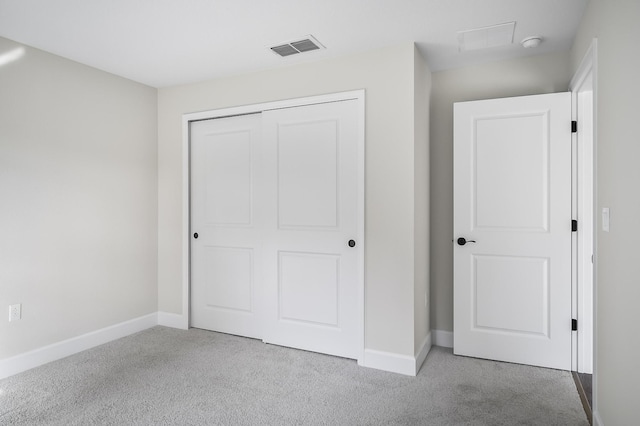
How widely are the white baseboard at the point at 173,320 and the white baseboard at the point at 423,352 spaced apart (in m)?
2.28

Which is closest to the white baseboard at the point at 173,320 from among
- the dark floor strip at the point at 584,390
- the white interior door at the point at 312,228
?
the white interior door at the point at 312,228

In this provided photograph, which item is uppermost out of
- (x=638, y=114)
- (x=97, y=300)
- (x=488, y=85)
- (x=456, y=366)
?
(x=488, y=85)

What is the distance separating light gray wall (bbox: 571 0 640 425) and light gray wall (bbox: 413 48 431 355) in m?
1.14

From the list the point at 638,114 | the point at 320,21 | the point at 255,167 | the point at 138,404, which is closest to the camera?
the point at 638,114

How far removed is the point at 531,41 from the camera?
2.81 meters

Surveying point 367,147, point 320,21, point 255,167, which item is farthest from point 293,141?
point 320,21

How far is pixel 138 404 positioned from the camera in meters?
2.39

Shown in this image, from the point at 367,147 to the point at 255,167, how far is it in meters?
1.10

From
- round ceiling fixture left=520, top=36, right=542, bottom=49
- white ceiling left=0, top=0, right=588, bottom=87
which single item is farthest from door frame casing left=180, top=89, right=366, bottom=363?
round ceiling fixture left=520, top=36, right=542, bottom=49

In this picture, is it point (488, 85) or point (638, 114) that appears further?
point (488, 85)

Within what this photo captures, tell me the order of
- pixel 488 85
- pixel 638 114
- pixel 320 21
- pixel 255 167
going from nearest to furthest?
1. pixel 638 114
2. pixel 320 21
3. pixel 488 85
4. pixel 255 167

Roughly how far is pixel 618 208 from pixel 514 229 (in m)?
1.34

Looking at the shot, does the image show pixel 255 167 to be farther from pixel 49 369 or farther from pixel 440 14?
pixel 49 369

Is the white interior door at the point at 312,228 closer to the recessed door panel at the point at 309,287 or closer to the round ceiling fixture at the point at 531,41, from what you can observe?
the recessed door panel at the point at 309,287
